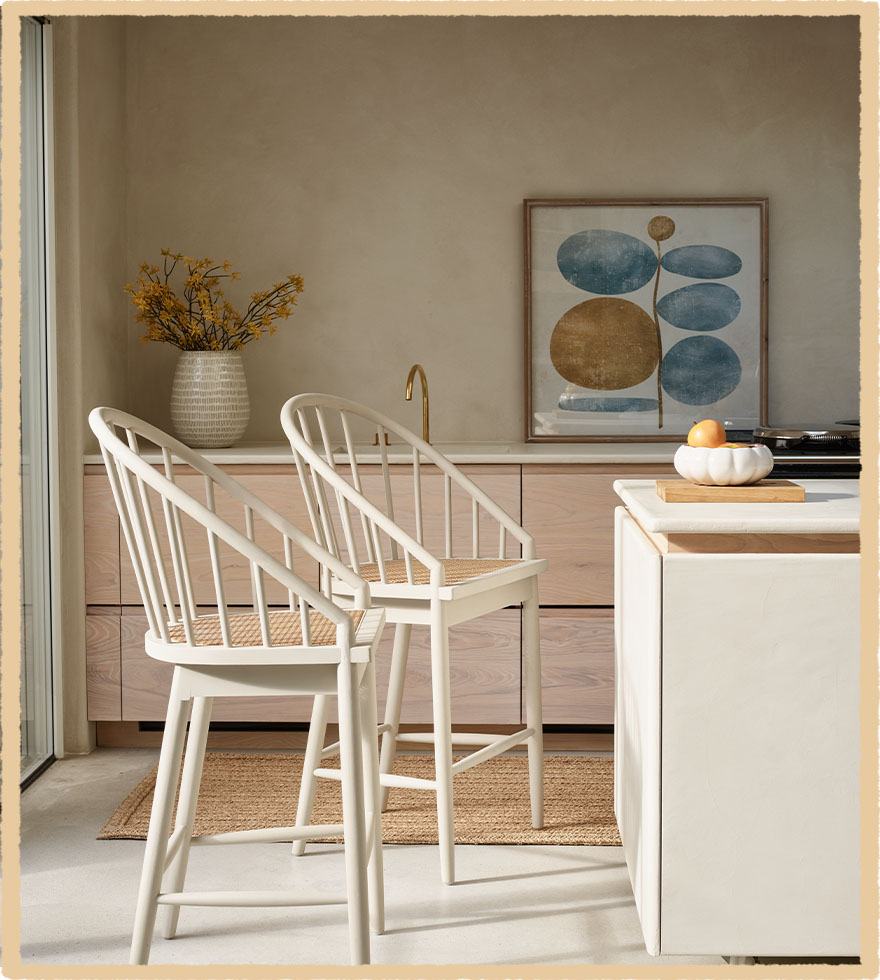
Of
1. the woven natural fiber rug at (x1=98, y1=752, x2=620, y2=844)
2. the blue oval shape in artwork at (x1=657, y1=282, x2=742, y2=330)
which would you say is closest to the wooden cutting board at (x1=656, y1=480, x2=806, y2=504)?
the woven natural fiber rug at (x1=98, y1=752, x2=620, y2=844)

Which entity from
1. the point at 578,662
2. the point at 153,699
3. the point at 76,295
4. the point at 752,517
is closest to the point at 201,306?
the point at 76,295

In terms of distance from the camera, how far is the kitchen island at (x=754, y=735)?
5.72 ft

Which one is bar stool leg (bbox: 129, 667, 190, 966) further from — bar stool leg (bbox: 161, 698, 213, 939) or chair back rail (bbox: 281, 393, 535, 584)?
chair back rail (bbox: 281, 393, 535, 584)

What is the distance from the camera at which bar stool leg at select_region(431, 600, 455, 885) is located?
234cm

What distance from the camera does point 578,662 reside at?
3320mm

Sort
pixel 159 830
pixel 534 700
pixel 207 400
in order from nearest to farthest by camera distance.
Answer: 1. pixel 159 830
2. pixel 534 700
3. pixel 207 400

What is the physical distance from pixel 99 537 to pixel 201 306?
2.53 ft

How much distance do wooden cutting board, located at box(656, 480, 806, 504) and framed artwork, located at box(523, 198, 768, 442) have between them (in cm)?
188

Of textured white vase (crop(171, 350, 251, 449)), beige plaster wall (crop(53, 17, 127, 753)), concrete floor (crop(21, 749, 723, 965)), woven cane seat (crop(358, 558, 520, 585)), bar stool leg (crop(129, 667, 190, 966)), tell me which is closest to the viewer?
bar stool leg (crop(129, 667, 190, 966))

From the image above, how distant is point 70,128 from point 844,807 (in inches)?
105

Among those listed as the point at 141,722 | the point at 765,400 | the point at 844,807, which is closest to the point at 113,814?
the point at 141,722

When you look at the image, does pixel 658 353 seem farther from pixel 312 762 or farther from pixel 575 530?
pixel 312 762

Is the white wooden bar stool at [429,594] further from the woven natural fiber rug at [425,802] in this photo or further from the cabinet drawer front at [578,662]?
the cabinet drawer front at [578,662]

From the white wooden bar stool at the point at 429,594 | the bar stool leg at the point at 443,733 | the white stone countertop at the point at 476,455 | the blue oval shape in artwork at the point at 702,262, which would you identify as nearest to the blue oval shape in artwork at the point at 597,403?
the white stone countertop at the point at 476,455
